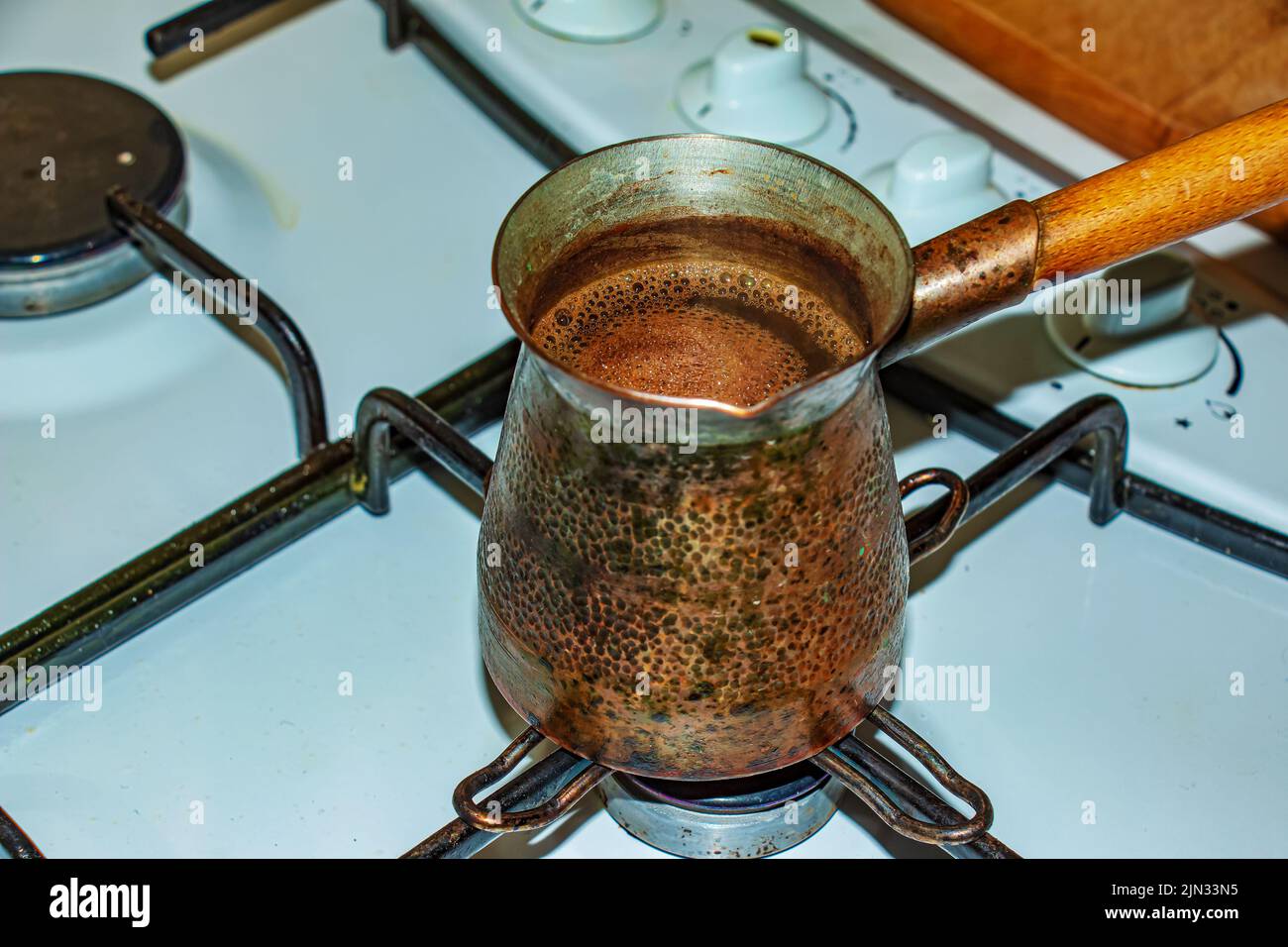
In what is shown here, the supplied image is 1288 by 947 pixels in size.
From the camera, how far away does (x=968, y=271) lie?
46cm

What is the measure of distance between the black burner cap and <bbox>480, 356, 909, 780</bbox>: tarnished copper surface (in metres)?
0.35

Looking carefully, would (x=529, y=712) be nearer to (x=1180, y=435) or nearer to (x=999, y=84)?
(x=1180, y=435)

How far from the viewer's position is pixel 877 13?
90 cm

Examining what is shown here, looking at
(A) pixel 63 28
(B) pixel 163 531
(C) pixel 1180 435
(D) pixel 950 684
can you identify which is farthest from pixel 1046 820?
(A) pixel 63 28

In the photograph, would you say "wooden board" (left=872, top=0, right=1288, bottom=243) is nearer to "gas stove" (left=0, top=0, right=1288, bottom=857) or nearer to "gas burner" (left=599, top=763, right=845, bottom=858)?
"gas stove" (left=0, top=0, right=1288, bottom=857)

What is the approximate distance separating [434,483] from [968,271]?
31 cm

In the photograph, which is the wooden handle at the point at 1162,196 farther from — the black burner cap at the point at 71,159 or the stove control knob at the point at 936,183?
the black burner cap at the point at 71,159

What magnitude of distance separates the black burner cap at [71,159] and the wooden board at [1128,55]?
437mm

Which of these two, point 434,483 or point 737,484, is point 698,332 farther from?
point 434,483

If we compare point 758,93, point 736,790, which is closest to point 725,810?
point 736,790

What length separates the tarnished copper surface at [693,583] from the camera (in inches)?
16.3

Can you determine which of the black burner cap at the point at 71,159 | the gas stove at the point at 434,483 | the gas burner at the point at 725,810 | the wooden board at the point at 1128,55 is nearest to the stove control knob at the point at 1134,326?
the gas stove at the point at 434,483

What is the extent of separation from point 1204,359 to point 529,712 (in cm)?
40
